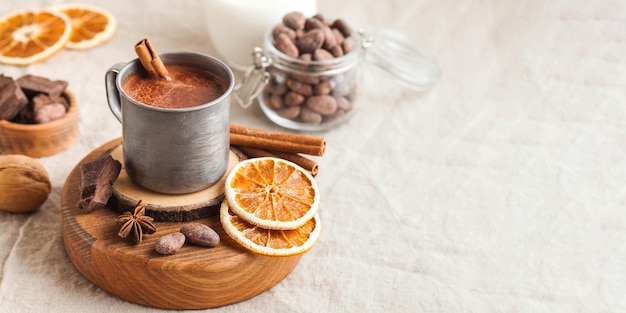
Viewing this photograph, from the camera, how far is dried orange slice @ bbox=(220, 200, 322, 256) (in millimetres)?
1321

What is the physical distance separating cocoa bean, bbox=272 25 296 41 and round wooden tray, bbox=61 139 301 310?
0.68 metres

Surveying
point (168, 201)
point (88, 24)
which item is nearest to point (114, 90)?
point (168, 201)

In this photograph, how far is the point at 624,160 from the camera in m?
1.91

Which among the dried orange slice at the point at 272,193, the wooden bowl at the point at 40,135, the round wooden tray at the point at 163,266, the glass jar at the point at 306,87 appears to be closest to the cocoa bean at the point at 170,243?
the round wooden tray at the point at 163,266

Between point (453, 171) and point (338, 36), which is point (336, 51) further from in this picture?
point (453, 171)

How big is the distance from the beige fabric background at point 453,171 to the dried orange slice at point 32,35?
0.04 metres

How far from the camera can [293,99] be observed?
1907 millimetres

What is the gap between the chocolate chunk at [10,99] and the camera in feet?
5.43

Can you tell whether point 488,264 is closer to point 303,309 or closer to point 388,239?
point 388,239

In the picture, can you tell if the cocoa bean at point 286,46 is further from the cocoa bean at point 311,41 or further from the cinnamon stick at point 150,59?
the cinnamon stick at point 150,59

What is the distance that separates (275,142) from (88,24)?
1004mm

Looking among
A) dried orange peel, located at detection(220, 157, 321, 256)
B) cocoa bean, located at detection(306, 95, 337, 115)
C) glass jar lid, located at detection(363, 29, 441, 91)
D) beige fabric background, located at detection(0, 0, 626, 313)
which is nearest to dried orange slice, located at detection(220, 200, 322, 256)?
dried orange peel, located at detection(220, 157, 321, 256)

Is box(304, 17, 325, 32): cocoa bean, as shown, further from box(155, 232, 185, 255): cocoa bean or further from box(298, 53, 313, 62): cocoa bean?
box(155, 232, 185, 255): cocoa bean

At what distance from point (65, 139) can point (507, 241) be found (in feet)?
3.45
